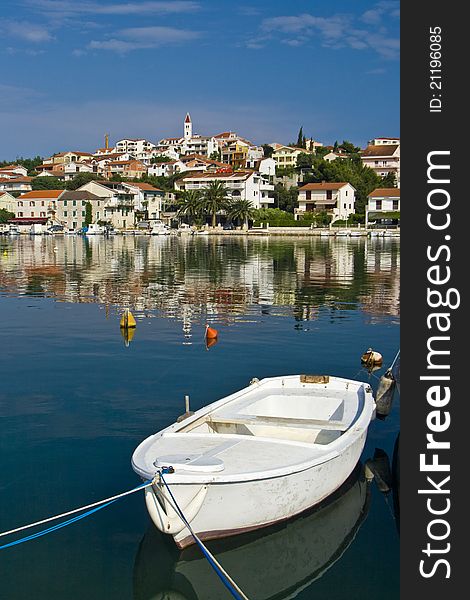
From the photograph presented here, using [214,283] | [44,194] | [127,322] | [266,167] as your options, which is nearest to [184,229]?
[266,167]

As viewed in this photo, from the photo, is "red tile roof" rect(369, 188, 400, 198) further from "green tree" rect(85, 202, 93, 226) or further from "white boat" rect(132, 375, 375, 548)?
"white boat" rect(132, 375, 375, 548)

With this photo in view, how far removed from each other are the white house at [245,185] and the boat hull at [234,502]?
13186 centimetres

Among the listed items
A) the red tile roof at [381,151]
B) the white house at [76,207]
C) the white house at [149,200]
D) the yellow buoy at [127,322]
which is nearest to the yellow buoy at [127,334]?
the yellow buoy at [127,322]

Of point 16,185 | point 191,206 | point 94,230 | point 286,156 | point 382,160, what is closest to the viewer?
point 94,230

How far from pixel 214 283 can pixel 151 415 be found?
2905cm

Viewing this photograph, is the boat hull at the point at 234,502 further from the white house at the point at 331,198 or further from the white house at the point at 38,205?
the white house at the point at 38,205

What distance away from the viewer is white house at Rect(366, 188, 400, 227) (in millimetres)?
130500

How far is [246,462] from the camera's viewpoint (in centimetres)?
1046

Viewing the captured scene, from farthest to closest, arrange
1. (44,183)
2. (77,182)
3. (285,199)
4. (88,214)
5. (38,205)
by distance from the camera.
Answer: (44,183) < (77,182) < (38,205) < (285,199) < (88,214)

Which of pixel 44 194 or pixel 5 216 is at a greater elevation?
pixel 44 194

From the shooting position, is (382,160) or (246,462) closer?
(246,462)

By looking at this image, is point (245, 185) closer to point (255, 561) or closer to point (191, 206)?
point (191, 206)

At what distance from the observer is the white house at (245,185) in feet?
463

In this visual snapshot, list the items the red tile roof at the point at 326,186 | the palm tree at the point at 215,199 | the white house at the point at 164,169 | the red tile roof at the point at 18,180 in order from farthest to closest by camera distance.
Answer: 1. the white house at the point at 164,169
2. the red tile roof at the point at 18,180
3. the palm tree at the point at 215,199
4. the red tile roof at the point at 326,186
